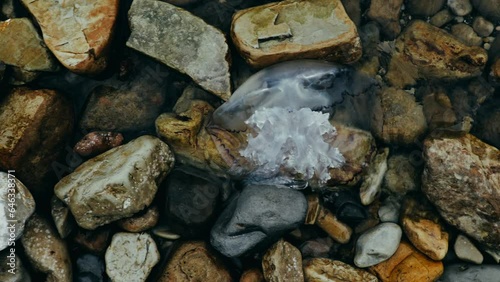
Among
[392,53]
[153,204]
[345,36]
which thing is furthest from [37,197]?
[392,53]

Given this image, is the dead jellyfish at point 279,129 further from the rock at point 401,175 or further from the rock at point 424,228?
the rock at point 424,228

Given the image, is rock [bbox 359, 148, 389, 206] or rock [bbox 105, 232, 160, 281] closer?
rock [bbox 105, 232, 160, 281]

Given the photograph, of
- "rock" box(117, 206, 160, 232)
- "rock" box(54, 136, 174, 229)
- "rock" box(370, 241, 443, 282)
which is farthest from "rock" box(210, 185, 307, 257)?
"rock" box(370, 241, 443, 282)

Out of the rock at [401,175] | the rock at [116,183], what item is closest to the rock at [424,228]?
the rock at [401,175]

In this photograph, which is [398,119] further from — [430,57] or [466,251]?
[466,251]

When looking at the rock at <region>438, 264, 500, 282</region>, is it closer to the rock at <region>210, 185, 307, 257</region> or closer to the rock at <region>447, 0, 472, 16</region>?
the rock at <region>210, 185, 307, 257</region>

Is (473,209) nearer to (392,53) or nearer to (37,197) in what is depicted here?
(392,53)

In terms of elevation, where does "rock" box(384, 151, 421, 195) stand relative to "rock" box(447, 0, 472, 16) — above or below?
below
